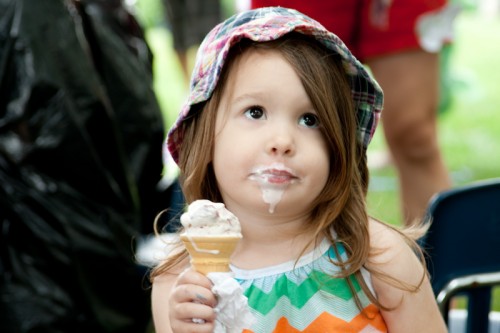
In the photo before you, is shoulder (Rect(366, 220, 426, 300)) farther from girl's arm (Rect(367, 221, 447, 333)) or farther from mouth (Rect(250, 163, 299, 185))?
mouth (Rect(250, 163, 299, 185))

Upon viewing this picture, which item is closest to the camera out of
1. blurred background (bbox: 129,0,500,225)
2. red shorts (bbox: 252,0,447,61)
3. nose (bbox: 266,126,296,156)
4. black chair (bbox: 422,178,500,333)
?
nose (bbox: 266,126,296,156)

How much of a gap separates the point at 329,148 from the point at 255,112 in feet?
0.52

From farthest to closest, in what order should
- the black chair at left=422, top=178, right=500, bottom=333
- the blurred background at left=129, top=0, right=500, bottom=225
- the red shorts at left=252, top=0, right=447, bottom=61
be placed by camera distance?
the blurred background at left=129, top=0, right=500, bottom=225
the red shorts at left=252, top=0, right=447, bottom=61
the black chair at left=422, top=178, right=500, bottom=333

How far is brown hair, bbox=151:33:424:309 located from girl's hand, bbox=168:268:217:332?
271 millimetres

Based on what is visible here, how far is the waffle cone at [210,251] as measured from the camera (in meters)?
1.76

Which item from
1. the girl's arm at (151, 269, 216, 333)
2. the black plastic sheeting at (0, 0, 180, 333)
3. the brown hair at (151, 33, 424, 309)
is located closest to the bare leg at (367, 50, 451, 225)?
the black plastic sheeting at (0, 0, 180, 333)

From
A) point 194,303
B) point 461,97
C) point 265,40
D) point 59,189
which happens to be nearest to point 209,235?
point 194,303

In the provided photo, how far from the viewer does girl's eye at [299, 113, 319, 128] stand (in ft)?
6.43

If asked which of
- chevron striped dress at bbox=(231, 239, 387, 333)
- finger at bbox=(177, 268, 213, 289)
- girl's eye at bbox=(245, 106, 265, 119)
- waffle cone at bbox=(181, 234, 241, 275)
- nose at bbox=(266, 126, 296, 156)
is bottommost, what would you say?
chevron striped dress at bbox=(231, 239, 387, 333)

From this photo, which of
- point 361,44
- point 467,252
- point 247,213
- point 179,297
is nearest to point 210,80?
point 247,213

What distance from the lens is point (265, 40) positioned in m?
1.97

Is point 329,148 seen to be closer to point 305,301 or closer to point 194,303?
point 305,301

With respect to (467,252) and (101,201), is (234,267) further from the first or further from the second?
(101,201)

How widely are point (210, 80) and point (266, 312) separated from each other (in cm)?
46
